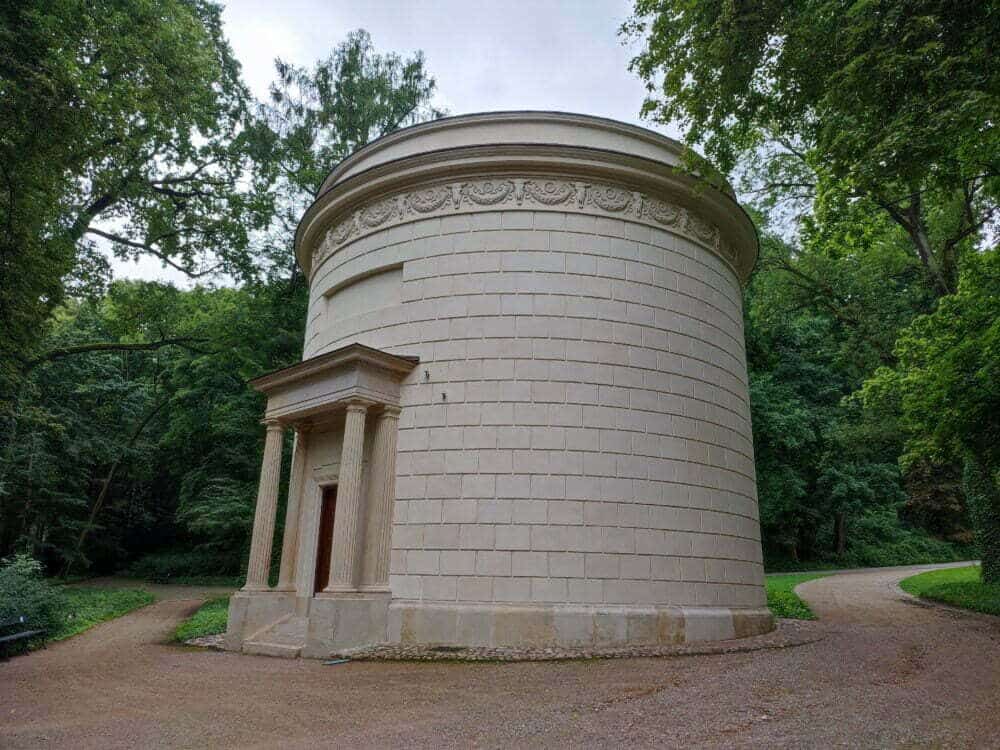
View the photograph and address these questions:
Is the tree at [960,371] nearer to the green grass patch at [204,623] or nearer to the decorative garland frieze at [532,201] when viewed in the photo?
the decorative garland frieze at [532,201]

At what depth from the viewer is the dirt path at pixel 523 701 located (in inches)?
224

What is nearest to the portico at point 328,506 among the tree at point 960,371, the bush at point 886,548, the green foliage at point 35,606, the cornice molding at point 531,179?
the cornice molding at point 531,179

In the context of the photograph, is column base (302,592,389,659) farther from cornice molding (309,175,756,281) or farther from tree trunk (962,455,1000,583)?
tree trunk (962,455,1000,583)

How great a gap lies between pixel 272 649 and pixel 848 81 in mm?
11077

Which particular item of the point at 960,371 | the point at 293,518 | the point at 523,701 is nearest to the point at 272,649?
the point at 293,518

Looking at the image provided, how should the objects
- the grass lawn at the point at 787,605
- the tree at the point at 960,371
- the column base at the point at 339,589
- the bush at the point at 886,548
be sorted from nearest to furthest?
the column base at the point at 339,589 → the tree at the point at 960,371 → the grass lawn at the point at 787,605 → the bush at the point at 886,548

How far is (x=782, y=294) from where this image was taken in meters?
23.4

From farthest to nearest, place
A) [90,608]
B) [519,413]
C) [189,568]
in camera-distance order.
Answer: [189,568]
[90,608]
[519,413]

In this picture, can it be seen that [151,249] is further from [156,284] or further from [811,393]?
[811,393]

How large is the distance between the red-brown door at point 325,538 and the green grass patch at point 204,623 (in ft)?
8.70

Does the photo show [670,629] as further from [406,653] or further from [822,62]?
[822,62]

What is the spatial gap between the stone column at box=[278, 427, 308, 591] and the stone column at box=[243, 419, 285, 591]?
300mm

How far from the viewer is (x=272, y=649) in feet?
35.9

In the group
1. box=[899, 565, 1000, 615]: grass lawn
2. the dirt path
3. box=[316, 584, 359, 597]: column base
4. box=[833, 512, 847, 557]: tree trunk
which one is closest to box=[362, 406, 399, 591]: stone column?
box=[316, 584, 359, 597]: column base
